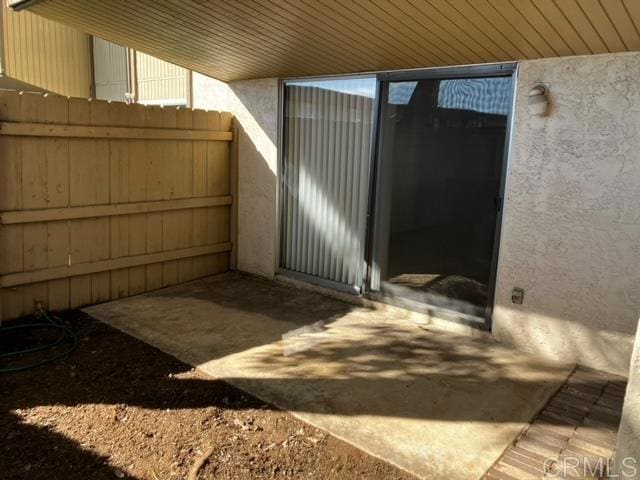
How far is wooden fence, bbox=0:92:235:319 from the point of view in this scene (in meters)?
4.49

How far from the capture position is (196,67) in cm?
574

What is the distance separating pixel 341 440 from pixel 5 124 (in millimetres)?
3698

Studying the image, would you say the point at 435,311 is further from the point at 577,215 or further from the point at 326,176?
the point at 326,176

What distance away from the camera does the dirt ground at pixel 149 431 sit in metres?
2.62

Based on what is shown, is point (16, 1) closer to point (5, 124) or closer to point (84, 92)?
point (5, 124)

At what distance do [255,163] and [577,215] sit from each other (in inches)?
140

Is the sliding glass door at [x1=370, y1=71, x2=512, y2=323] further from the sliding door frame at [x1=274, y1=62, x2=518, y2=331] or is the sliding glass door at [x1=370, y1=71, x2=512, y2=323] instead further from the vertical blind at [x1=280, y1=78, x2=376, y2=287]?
the vertical blind at [x1=280, y1=78, x2=376, y2=287]

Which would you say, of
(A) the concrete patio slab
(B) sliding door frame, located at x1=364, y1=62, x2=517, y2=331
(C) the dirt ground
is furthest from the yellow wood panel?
(C) the dirt ground

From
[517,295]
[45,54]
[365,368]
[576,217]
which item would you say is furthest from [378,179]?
[45,54]

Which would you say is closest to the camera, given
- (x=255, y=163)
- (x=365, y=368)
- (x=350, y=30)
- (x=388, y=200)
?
(x=365, y=368)

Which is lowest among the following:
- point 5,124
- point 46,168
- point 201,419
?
point 201,419

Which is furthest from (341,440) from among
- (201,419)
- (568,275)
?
(568,275)

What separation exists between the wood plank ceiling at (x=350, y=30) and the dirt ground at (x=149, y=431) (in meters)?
2.82

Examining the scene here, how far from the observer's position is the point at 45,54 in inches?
446
